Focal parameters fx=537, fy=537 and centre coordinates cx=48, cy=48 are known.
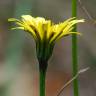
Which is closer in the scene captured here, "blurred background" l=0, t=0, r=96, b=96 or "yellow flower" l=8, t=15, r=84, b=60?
"yellow flower" l=8, t=15, r=84, b=60

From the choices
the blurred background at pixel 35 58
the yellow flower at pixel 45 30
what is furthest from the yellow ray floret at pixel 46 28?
the blurred background at pixel 35 58

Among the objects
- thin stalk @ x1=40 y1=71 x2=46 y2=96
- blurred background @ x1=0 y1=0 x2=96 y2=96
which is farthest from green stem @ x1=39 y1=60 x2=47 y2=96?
blurred background @ x1=0 y1=0 x2=96 y2=96

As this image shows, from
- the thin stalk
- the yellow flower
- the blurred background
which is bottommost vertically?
the blurred background

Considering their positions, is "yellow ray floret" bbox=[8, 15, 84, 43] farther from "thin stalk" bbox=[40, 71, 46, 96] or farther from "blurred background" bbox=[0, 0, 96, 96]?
"blurred background" bbox=[0, 0, 96, 96]

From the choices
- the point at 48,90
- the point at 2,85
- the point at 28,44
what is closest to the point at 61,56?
the point at 28,44

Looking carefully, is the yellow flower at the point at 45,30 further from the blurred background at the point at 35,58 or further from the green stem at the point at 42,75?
the blurred background at the point at 35,58
